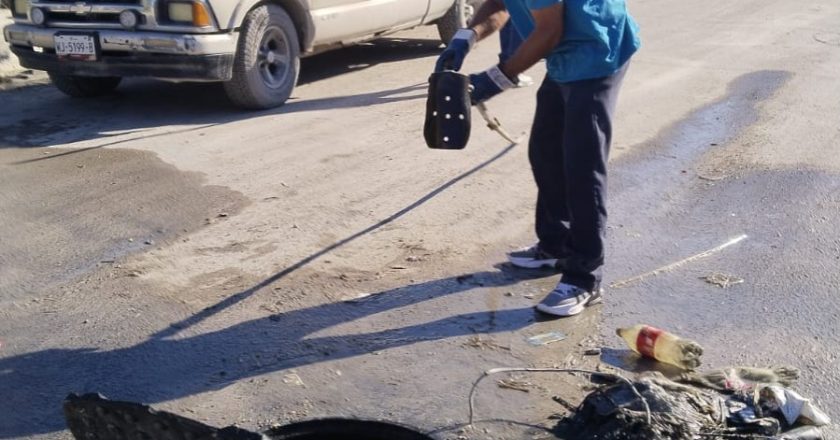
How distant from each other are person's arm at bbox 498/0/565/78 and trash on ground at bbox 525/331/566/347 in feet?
3.81

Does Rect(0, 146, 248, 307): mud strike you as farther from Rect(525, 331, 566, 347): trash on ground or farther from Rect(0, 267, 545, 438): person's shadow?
Rect(525, 331, 566, 347): trash on ground

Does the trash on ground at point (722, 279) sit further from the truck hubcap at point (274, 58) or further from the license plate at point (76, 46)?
the license plate at point (76, 46)

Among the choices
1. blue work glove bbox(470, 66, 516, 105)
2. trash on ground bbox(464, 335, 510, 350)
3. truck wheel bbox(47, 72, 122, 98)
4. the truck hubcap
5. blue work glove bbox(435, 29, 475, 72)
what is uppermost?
blue work glove bbox(435, 29, 475, 72)

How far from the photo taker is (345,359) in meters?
4.39

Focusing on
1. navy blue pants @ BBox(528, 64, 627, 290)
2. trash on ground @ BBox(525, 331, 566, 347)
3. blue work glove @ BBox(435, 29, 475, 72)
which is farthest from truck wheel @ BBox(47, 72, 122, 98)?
trash on ground @ BBox(525, 331, 566, 347)

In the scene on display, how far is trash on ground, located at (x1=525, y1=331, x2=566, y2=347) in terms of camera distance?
15.0 feet

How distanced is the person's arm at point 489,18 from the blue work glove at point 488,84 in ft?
1.51

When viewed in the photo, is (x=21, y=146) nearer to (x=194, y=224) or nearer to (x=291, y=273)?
(x=194, y=224)

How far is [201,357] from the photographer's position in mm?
4367

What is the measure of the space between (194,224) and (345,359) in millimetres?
1880

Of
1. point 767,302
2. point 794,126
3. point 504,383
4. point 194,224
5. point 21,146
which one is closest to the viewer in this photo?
point 504,383

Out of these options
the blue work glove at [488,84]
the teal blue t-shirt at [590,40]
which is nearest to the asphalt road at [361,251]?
the blue work glove at [488,84]

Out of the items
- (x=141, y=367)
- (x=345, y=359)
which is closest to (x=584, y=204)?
(x=345, y=359)

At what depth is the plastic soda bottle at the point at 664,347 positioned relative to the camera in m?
4.30
